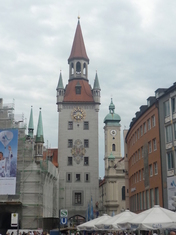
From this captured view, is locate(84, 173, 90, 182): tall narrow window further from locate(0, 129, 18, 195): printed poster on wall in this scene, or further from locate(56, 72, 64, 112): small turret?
locate(0, 129, 18, 195): printed poster on wall

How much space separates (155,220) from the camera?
57.5ft

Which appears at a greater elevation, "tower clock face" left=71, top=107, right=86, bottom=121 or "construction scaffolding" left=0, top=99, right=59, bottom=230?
"tower clock face" left=71, top=107, right=86, bottom=121

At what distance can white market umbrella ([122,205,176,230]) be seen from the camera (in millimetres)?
17109

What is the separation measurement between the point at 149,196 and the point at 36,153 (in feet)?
82.0

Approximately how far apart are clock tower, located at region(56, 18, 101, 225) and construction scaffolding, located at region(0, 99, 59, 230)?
594 inches

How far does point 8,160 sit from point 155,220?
37117mm

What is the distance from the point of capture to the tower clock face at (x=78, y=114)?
79.8 metres

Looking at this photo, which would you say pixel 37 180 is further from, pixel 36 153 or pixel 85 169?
pixel 85 169

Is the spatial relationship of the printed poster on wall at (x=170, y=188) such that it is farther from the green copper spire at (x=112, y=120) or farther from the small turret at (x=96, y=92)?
the green copper spire at (x=112, y=120)

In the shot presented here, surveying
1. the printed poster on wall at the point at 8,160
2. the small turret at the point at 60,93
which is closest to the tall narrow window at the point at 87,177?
the small turret at the point at 60,93

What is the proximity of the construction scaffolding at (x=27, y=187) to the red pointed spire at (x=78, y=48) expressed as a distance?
28676 millimetres

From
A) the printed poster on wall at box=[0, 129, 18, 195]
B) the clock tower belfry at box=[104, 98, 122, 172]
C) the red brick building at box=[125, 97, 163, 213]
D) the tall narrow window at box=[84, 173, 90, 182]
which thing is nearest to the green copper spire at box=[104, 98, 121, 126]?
the clock tower belfry at box=[104, 98, 122, 172]

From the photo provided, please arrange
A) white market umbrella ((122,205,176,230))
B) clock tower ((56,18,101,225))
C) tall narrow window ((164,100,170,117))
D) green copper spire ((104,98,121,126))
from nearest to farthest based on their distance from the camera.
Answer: white market umbrella ((122,205,176,230)) < tall narrow window ((164,100,170,117)) < clock tower ((56,18,101,225)) < green copper spire ((104,98,121,126))

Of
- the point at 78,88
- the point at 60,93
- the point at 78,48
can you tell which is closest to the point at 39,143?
the point at 60,93
